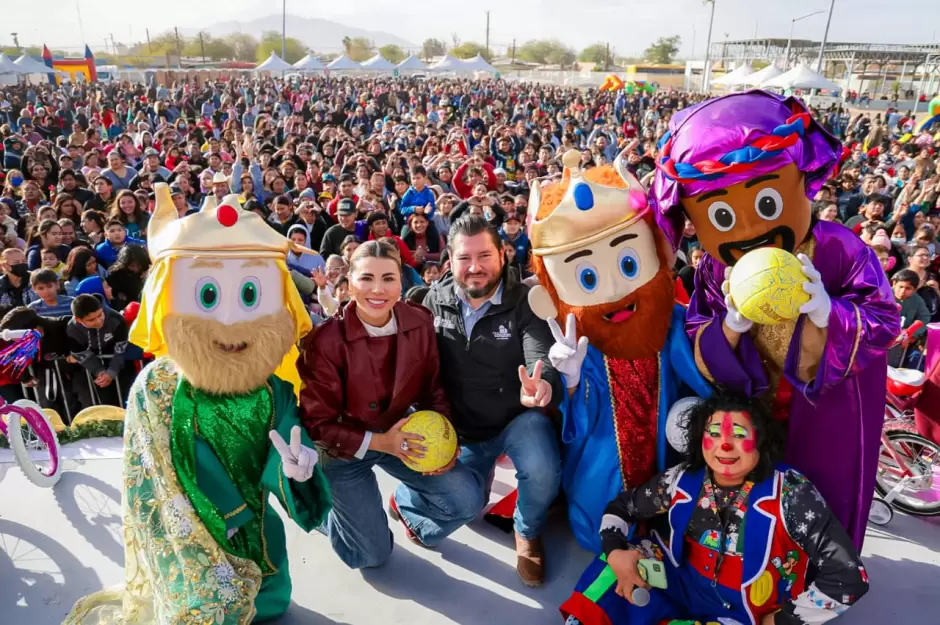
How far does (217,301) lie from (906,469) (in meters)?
3.26

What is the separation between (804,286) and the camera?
207 centimetres

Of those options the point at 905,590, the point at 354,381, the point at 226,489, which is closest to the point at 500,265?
the point at 354,381

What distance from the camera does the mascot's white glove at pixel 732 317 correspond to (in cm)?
223

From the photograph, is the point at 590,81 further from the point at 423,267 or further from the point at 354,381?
the point at 354,381

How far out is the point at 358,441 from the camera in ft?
8.37

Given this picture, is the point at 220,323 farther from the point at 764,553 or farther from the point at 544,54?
the point at 544,54

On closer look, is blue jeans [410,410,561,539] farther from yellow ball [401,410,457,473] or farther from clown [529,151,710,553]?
yellow ball [401,410,457,473]

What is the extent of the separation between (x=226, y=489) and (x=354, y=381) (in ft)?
1.99

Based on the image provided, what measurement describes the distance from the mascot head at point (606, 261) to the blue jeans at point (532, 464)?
17.5 inches

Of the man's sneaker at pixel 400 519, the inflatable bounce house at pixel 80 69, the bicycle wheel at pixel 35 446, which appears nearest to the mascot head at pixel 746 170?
the man's sneaker at pixel 400 519

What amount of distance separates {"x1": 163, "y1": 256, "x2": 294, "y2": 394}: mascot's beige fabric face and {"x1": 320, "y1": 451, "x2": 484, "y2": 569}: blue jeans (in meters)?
0.60

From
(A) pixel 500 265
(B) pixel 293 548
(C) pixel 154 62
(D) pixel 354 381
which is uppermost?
(C) pixel 154 62

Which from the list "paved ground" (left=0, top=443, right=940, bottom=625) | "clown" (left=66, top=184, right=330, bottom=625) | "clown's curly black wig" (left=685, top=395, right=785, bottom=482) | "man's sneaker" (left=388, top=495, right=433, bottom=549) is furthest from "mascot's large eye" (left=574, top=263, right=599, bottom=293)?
"man's sneaker" (left=388, top=495, right=433, bottom=549)

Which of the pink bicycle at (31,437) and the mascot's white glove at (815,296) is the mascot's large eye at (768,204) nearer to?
the mascot's white glove at (815,296)
